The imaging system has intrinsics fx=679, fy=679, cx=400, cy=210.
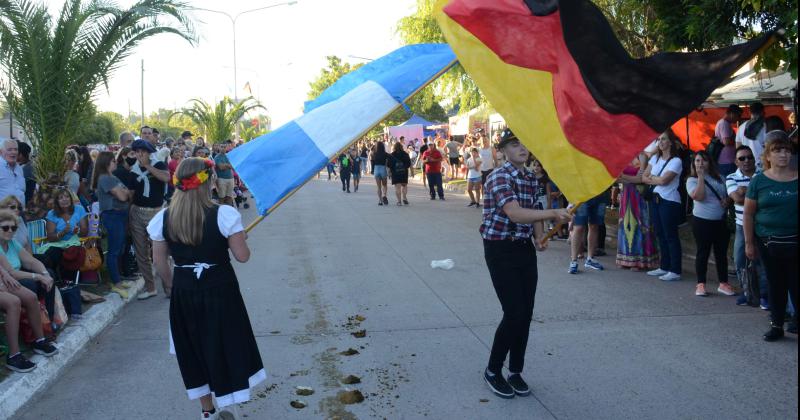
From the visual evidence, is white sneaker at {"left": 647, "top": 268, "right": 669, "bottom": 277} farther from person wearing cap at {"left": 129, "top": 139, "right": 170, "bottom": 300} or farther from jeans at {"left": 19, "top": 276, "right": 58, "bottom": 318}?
jeans at {"left": 19, "top": 276, "right": 58, "bottom": 318}

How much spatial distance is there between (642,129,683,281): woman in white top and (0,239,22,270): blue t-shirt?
7.13 meters

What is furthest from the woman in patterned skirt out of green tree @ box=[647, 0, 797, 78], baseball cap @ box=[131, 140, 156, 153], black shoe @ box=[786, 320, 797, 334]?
baseball cap @ box=[131, 140, 156, 153]

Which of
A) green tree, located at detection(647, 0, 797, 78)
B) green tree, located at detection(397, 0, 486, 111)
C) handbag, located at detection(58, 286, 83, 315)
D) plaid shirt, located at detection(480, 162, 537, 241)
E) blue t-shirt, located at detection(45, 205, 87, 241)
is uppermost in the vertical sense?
green tree, located at detection(397, 0, 486, 111)

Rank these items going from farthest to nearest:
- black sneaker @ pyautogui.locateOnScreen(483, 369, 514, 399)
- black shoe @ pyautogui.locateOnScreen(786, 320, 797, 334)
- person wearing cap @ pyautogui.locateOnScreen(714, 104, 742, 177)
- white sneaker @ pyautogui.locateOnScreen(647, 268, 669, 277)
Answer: person wearing cap @ pyautogui.locateOnScreen(714, 104, 742, 177) → white sneaker @ pyautogui.locateOnScreen(647, 268, 669, 277) → black shoe @ pyautogui.locateOnScreen(786, 320, 797, 334) → black sneaker @ pyautogui.locateOnScreen(483, 369, 514, 399)

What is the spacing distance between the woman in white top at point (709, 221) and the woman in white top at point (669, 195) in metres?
0.59

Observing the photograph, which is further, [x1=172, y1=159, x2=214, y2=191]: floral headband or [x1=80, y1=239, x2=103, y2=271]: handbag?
[x1=80, y1=239, x2=103, y2=271]: handbag

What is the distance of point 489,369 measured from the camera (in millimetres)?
4988

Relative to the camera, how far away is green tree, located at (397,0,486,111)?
2267 cm

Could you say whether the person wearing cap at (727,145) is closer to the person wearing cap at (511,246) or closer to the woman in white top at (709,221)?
the woman in white top at (709,221)

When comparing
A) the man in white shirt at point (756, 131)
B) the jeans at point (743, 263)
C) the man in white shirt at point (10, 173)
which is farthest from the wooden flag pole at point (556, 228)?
the man in white shirt at point (756, 131)

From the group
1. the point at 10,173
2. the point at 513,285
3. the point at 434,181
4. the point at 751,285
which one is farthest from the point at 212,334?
the point at 434,181

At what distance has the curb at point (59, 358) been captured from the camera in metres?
4.86

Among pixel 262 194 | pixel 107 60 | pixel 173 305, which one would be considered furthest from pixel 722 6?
pixel 107 60

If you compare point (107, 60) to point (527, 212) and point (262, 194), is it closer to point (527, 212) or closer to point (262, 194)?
point (262, 194)
